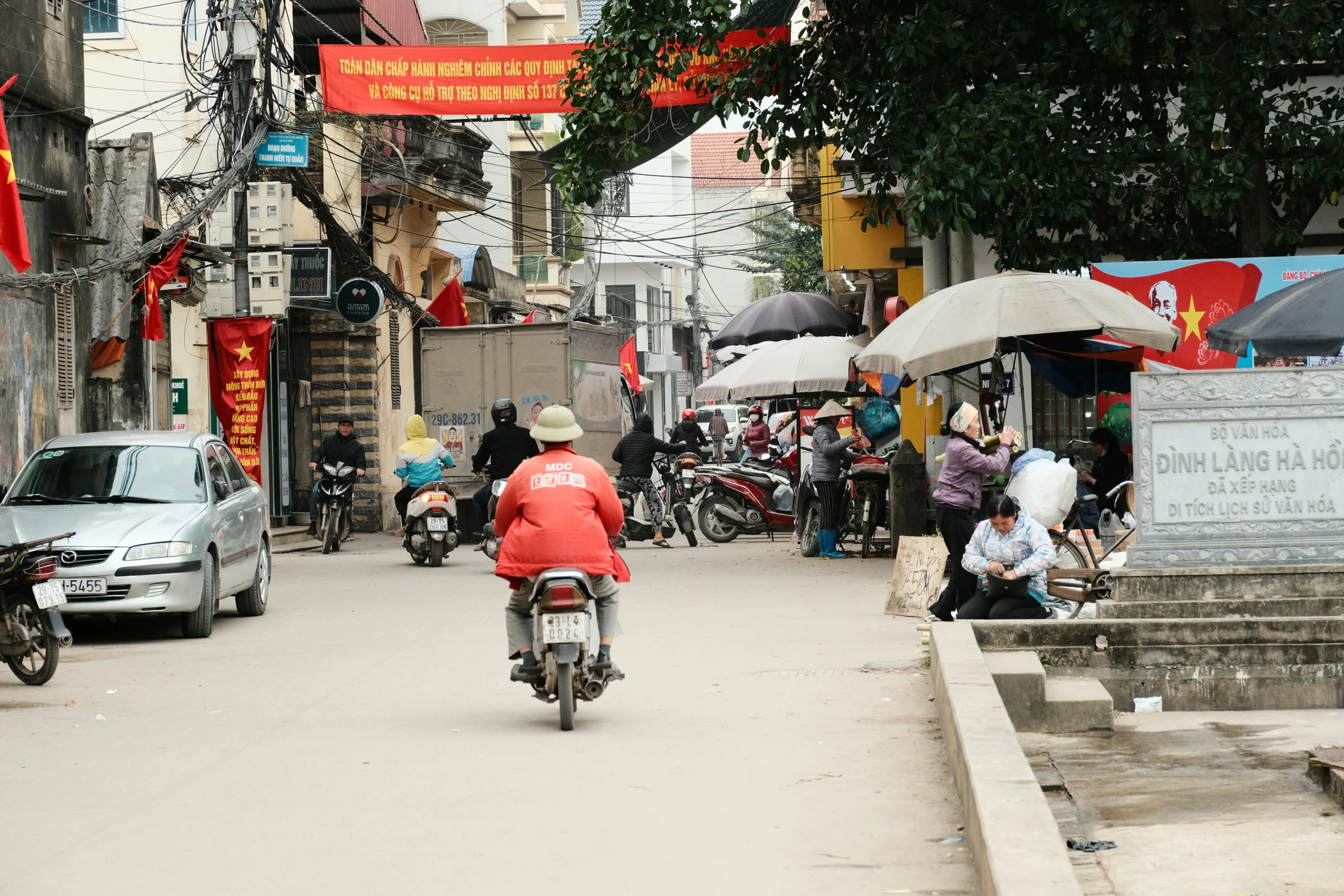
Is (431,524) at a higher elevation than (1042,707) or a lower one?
higher

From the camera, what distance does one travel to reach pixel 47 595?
9.94 meters

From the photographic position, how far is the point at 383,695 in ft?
31.4

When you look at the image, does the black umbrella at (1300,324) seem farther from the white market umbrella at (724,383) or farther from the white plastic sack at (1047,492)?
the white market umbrella at (724,383)

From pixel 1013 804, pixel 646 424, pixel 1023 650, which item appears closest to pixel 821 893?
pixel 1013 804

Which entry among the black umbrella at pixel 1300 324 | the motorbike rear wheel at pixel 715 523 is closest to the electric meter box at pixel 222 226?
the motorbike rear wheel at pixel 715 523

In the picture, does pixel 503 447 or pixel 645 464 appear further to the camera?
pixel 645 464

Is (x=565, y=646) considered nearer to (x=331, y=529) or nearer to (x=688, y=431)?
(x=331, y=529)

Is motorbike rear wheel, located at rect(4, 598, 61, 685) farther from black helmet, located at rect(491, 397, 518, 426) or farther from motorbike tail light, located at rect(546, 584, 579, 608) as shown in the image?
black helmet, located at rect(491, 397, 518, 426)

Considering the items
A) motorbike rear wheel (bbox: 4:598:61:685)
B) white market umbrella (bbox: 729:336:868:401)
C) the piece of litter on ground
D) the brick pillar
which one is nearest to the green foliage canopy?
white market umbrella (bbox: 729:336:868:401)

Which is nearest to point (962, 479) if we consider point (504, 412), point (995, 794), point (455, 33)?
point (995, 794)

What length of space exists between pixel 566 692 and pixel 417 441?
11723 millimetres

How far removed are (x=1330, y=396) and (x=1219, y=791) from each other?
4413mm

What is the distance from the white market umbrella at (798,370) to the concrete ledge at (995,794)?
12.2m

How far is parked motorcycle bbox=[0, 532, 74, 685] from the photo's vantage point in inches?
391
